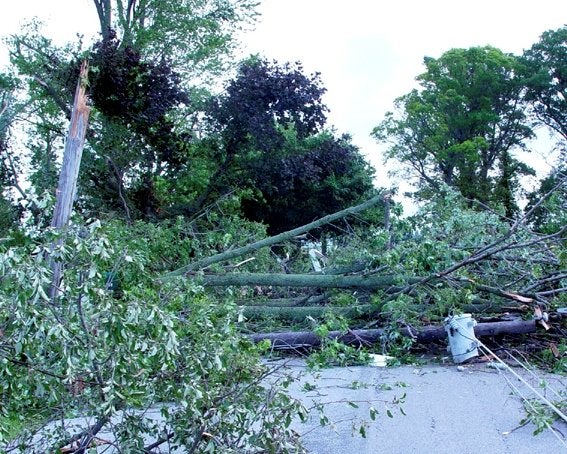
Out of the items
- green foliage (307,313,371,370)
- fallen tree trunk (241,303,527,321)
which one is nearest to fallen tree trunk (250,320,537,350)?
green foliage (307,313,371,370)

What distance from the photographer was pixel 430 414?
13.1 ft

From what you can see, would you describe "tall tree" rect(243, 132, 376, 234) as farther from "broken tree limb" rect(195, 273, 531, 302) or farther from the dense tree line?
"broken tree limb" rect(195, 273, 531, 302)

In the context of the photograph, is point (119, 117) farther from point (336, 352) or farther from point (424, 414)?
point (424, 414)

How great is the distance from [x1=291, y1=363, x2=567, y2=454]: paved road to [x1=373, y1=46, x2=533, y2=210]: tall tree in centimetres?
2080

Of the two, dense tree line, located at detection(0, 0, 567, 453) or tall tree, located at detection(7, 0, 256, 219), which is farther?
tall tree, located at detection(7, 0, 256, 219)

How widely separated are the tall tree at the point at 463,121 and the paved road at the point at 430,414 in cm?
2080

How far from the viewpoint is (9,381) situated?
256 cm

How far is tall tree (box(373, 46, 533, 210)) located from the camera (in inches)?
1008

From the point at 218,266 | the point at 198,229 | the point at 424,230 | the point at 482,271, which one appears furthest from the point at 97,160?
the point at 482,271

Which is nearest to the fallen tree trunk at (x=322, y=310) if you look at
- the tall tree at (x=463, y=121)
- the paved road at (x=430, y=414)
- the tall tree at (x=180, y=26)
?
the paved road at (x=430, y=414)

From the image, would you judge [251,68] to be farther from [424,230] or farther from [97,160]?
[424,230]

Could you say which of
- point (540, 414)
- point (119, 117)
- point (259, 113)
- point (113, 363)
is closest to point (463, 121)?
point (259, 113)

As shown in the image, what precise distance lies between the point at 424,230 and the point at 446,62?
72.0ft

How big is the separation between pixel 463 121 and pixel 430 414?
78.0 feet
